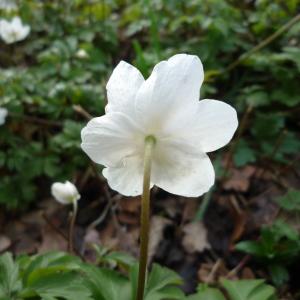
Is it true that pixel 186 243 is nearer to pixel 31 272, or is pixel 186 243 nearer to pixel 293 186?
pixel 293 186

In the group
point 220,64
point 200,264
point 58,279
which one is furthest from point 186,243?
point 220,64

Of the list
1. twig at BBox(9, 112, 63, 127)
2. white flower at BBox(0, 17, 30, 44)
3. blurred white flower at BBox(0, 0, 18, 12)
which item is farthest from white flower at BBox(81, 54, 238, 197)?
blurred white flower at BBox(0, 0, 18, 12)

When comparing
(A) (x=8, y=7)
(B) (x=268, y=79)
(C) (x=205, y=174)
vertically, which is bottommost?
(B) (x=268, y=79)

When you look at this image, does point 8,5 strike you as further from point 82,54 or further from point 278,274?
point 278,274

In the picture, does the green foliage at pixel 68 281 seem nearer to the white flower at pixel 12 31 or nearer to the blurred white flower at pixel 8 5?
the white flower at pixel 12 31

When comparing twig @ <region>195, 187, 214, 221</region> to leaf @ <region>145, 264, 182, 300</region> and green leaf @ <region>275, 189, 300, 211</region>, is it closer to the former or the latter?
green leaf @ <region>275, 189, 300, 211</region>

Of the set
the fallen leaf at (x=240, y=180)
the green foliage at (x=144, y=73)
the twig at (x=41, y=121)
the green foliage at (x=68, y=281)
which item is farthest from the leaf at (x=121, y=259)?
the twig at (x=41, y=121)
